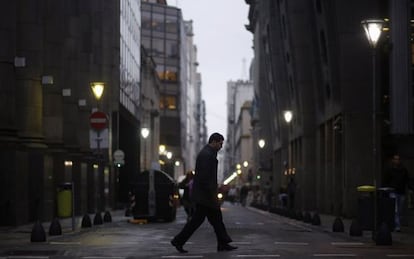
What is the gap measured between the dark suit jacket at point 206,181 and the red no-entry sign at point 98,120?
14.3 m

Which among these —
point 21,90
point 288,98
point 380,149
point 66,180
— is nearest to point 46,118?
point 66,180

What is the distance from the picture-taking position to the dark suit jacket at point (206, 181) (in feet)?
51.4

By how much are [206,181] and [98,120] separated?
14519 mm

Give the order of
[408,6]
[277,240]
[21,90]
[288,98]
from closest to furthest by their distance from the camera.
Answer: [277,240]
[21,90]
[408,6]
[288,98]

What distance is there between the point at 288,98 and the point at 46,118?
100 feet

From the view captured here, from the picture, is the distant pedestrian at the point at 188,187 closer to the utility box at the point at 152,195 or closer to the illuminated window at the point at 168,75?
the utility box at the point at 152,195

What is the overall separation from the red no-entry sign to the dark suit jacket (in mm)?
14259

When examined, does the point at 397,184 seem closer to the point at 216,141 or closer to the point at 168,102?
the point at 216,141

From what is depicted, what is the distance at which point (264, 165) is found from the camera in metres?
94.4

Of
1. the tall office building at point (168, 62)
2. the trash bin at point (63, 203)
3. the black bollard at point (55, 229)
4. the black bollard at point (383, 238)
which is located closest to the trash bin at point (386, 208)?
the black bollard at point (383, 238)

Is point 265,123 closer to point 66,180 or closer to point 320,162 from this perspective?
point 320,162

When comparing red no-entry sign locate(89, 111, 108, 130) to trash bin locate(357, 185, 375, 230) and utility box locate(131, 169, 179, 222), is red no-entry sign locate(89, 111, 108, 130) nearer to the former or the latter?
utility box locate(131, 169, 179, 222)

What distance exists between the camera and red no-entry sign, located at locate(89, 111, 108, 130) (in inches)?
1167

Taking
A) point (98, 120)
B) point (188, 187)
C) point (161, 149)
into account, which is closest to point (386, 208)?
point (98, 120)
